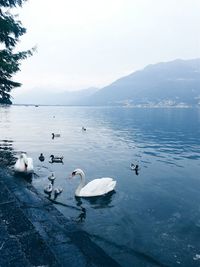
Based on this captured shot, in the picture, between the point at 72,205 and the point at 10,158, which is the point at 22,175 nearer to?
the point at 72,205

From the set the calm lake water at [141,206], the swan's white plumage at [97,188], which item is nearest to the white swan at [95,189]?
the swan's white plumage at [97,188]

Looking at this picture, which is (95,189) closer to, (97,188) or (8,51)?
(97,188)

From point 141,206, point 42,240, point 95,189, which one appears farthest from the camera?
point 95,189

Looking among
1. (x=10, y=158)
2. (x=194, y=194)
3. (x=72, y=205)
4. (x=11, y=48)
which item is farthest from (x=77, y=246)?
(x=10, y=158)

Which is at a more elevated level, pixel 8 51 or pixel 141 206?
pixel 8 51

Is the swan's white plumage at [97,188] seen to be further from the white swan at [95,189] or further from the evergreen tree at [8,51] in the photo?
the evergreen tree at [8,51]

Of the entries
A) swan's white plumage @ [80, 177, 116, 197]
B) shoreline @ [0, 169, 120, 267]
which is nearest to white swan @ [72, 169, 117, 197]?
swan's white plumage @ [80, 177, 116, 197]

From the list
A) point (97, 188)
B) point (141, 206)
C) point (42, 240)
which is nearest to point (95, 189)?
point (97, 188)

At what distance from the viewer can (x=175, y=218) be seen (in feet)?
55.2

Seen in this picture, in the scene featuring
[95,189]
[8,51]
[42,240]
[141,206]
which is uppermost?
[8,51]

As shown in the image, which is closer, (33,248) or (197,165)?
(33,248)

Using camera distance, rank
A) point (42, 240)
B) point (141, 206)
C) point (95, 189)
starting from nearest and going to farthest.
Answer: point (42, 240) → point (141, 206) → point (95, 189)

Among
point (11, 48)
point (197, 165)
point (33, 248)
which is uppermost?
point (11, 48)

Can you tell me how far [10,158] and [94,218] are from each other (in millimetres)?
19050
